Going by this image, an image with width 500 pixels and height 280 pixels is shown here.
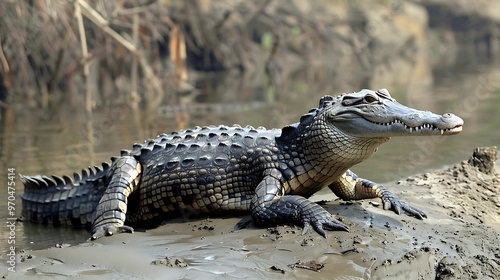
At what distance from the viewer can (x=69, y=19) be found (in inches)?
559

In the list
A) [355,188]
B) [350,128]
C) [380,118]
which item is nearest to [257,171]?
[350,128]

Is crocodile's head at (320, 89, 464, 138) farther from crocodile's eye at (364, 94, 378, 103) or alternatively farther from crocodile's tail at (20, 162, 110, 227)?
crocodile's tail at (20, 162, 110, 227)

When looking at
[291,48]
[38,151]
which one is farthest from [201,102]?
[291,48]

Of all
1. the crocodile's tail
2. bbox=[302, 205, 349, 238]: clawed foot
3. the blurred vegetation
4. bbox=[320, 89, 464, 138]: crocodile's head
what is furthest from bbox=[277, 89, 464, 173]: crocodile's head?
the blurred vegetation

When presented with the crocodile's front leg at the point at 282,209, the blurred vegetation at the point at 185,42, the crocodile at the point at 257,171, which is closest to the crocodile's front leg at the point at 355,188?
the crocodile at the point at 257,171

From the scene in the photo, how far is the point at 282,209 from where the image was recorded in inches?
181

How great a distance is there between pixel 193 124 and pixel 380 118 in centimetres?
688

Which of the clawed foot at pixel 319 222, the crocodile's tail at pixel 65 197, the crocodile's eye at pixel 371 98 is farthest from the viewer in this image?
the crocodile's tail at pixel 65 197

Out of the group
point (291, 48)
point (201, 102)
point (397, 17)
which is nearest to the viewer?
point (201, 102)

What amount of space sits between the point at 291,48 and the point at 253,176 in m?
25.5

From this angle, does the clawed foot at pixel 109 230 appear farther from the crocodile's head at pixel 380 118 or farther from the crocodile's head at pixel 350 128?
the crocodile's head at pixel 380 118

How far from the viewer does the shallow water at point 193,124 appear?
7328mm

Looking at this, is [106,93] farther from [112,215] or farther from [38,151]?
[112,215]

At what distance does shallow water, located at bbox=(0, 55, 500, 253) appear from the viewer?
7.33 m
